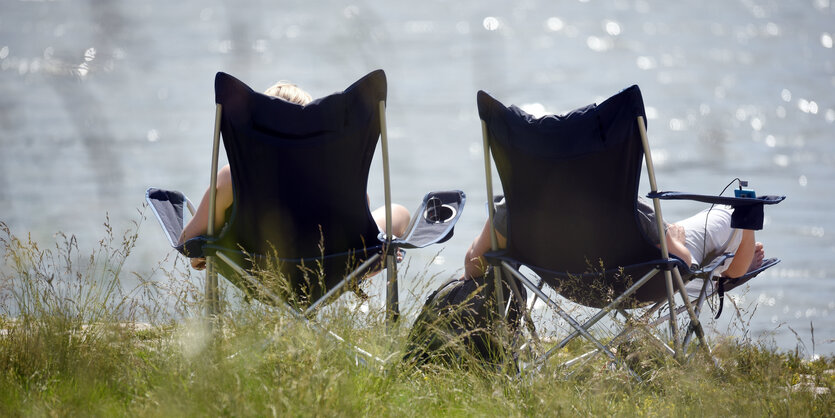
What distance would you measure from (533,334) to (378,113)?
0.87 meters

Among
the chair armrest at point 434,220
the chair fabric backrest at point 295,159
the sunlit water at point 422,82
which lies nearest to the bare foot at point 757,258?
the chair armrest at point 434,220

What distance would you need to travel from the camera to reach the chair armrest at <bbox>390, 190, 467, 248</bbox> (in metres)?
2.57

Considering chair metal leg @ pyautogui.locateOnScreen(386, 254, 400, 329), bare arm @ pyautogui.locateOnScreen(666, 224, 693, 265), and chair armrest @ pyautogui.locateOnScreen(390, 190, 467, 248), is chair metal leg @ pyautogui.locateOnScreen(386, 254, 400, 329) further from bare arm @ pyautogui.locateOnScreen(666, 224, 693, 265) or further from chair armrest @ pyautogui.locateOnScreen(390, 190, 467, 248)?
bare arm @ pyautogui.locateOnScreen(666, 224, 693, 265)

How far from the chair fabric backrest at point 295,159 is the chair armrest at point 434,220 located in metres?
0.22

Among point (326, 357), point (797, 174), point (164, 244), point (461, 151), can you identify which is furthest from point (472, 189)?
point (326, 357)

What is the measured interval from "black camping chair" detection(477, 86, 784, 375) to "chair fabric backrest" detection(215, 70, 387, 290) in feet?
1.40

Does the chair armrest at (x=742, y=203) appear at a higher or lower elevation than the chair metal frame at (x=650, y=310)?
higher

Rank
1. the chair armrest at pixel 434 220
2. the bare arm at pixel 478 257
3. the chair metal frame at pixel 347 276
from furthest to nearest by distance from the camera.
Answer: the bare arm at pixel 478 257 → the chair armrest at pixel 434 220 → the chair metal frame at pixel 347 276

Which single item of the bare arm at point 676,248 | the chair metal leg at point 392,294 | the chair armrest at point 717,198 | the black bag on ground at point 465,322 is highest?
the chair armrest at point 717,198

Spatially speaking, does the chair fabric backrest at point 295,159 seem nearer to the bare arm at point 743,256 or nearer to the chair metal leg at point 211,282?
the chair metal leg at point 211,282

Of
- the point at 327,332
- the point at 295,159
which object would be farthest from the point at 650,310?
the point at 295,159

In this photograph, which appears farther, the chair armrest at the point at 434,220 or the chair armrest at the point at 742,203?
the chair armrest at the point at 434,220

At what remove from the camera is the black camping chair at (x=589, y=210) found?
93.2 inches

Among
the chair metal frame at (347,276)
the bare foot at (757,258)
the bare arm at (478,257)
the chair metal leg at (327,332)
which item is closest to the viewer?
the chair metal leg at (327,332)
